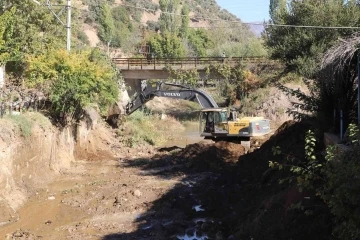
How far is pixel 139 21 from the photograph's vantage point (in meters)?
112

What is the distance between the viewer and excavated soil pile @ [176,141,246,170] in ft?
71.7

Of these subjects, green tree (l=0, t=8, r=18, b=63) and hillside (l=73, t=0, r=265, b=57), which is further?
hillside (l=73, t=0, r=265, b=57)

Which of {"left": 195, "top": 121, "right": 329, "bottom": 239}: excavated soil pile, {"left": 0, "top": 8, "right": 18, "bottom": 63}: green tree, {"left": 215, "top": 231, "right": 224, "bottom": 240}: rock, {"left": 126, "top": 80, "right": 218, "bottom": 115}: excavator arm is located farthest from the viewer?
{"left": 126, "top": 80, "right": 218, "bottom": 115}: excavator arm

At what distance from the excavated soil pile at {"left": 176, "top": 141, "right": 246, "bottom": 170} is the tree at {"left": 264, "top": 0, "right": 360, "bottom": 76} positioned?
8653 millimetres

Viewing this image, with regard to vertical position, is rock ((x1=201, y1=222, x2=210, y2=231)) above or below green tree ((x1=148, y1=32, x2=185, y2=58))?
below

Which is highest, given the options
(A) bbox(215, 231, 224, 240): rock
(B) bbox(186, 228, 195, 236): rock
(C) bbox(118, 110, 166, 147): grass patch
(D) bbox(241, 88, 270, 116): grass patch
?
(D) bbox(241, 88, 270, 116): grass patch

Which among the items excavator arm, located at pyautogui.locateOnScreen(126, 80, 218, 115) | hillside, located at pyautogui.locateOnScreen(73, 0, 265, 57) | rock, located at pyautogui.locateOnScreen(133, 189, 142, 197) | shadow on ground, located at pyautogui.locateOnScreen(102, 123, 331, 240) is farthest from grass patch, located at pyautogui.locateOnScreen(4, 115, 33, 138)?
hillside, located at pyautogui.locateOnScreen(73, 0, 265, 57)

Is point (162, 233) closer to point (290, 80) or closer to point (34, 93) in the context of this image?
point (34, 93)

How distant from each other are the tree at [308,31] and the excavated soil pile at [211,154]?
8.65 m

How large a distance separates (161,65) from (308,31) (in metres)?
14.1

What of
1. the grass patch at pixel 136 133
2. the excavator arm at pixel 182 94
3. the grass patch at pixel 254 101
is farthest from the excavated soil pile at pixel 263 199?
the grass patch at pixel 254 101

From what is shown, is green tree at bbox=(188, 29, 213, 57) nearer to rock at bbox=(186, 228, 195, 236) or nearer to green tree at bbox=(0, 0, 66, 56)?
green tree at bbox=(0, 0, 66, 56)

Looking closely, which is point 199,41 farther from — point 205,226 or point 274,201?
A: point 274,201

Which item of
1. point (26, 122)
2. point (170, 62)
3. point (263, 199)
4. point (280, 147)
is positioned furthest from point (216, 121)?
point (170, 62)
